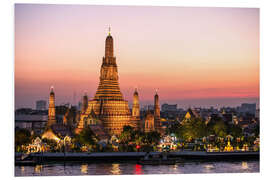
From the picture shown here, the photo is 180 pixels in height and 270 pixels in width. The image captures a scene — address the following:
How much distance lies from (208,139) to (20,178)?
14.3 metres

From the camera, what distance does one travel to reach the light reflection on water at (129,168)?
20.8m

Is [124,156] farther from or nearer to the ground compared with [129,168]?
farther from the ground

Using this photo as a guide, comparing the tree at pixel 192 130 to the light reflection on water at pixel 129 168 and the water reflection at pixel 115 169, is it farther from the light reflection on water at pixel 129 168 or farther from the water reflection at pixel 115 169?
the water reflection at pixel 115 169

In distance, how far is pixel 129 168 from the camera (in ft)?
72.3

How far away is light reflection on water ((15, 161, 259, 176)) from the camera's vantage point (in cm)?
2081

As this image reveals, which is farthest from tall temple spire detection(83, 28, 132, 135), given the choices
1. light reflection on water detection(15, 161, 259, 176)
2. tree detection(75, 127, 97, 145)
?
A: light reflection on water detection(15, 161, 259, 176)

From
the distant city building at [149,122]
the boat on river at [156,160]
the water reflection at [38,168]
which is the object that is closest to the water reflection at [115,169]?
the boat on river at [156,160]

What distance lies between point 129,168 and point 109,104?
12.4m

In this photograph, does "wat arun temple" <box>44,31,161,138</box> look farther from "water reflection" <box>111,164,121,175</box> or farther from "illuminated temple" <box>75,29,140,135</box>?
"water reflection" <box>111,164,121,175</box>

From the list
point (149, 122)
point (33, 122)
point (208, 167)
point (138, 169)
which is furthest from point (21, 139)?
point (33, 122)

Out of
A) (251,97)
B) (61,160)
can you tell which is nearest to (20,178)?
(61,160)

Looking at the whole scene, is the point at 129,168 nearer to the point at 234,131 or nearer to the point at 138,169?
the point at 138,169

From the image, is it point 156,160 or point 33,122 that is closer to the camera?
point 156,160

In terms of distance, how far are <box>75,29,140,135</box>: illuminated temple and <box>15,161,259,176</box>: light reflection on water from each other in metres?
9.87
